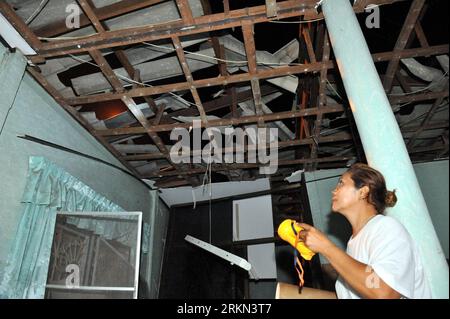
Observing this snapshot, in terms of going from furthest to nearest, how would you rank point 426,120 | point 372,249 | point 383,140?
point 426,120 < point 383,140 < point 372,249

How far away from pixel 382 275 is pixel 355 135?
12.3ft

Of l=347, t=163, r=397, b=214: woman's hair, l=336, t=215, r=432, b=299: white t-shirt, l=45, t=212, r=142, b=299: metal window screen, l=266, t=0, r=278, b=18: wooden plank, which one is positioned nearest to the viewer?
l=336, t=215, r=432, b=299: white t-shirt

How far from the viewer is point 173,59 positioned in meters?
3.25

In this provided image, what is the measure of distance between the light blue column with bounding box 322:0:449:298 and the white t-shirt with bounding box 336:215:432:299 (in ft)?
0.44

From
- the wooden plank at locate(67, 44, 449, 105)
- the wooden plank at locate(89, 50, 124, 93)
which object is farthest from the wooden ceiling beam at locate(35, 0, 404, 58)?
the wooden plank at locate(67, 44, 449, 105)

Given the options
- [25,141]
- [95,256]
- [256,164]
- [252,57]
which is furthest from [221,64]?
[95,256]

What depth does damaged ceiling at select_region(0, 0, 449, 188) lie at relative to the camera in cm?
265

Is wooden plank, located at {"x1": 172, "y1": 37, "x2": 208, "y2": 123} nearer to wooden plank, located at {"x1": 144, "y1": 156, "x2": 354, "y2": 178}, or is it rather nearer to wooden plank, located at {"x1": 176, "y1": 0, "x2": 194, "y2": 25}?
wooden plank, located at {"x1": 176, "y1": 0, "x2": 194, "y2": 25}

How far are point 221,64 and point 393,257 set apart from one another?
271cm

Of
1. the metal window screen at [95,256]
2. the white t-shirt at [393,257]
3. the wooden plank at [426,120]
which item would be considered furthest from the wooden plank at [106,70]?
the wooden plank at [426,120]

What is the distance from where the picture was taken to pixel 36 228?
288 cm

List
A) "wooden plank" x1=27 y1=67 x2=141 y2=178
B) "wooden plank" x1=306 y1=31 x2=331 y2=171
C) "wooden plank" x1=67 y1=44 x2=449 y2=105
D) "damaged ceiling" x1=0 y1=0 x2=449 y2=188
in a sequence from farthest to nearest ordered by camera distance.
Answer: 1. "wooden plank" x1=27 y1=67 x2=141 y2=178
2. "wooden plank" x1=67 y1=44 x2=449 y2=105
3. "wooden plank" x1=306 y1=31 x2=331 y2=171
4. "damaged ceiling" x1=0 y1=0 x2=449 y2=188

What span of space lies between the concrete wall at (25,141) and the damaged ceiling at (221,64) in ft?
0.61

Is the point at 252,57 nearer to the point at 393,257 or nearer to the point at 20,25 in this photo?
the point at 20,25
